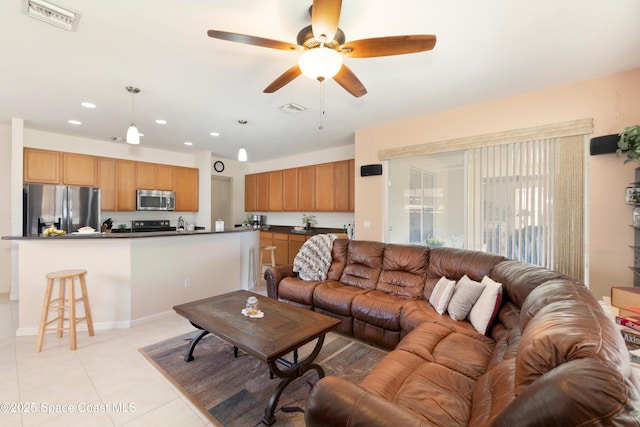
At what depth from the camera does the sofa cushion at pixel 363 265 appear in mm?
3233

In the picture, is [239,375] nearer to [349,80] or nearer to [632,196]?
[349,80]

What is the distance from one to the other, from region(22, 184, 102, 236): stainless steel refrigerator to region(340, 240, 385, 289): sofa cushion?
15.2 ft

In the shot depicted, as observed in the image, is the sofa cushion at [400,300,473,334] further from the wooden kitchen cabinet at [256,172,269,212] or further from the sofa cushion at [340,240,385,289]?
A: the wooden kitchen cabinet at [256,172,269,212]

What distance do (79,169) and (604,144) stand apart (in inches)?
292

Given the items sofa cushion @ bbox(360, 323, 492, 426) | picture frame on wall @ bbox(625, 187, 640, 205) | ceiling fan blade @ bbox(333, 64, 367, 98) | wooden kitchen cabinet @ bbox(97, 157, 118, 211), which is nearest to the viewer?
sofa cushion @ bbox(360, 323, 492, 426)

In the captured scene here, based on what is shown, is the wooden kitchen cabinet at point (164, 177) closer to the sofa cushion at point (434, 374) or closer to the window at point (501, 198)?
the window at point (501, 198)

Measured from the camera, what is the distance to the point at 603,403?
0.63 metres

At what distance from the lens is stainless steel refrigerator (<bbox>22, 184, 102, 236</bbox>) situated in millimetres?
4117

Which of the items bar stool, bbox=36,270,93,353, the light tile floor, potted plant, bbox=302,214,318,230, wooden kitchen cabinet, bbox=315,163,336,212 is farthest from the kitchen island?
potted plant, bbox=302,214,318,230

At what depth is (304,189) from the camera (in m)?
5.97

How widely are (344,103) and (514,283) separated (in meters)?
2.60

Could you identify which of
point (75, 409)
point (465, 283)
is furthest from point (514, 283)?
point (75, 409)

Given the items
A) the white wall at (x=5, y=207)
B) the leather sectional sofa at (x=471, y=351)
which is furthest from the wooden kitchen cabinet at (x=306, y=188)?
the white wall at (x=5, y=207)

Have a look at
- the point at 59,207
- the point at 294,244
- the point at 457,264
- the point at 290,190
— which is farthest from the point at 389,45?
the point at 59,207
